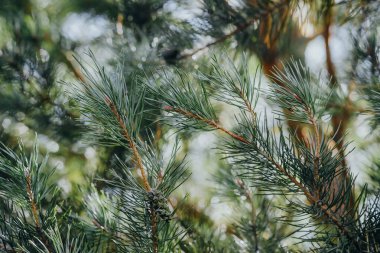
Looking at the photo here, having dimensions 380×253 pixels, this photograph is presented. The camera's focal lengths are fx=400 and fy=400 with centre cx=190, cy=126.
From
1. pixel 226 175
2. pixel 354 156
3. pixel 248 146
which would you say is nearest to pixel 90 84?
pixel 248 146

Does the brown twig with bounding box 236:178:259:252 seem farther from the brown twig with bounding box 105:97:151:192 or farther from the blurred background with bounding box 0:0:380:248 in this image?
the brown twig with bounding box 105:97:151:192

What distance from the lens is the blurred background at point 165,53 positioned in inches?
33.1

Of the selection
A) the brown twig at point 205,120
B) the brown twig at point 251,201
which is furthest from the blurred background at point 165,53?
the brown twig at point 205,120

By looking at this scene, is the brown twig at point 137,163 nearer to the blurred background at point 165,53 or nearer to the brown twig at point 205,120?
the brown twig at point 205,120

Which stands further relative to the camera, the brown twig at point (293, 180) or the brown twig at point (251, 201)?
the brown twig at point (251, 201)

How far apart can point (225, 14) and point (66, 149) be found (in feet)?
1.93

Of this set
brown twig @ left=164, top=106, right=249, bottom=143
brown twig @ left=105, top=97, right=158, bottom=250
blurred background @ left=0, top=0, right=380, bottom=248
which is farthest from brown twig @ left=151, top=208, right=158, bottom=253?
blurred background @ left=0, top=0, right=380, bottom=248

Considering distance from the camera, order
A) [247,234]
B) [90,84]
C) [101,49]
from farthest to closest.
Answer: [101,49], [247,234], [90,84]

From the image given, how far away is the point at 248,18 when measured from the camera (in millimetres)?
837

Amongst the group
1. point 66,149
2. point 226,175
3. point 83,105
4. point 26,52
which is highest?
point 26,52

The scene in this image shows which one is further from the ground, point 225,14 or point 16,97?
point 225,14

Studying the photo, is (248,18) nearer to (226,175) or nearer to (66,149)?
(226,175)

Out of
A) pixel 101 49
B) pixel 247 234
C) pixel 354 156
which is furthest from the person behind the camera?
pixel 101 49

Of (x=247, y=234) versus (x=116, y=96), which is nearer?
(x=116, y=96)
